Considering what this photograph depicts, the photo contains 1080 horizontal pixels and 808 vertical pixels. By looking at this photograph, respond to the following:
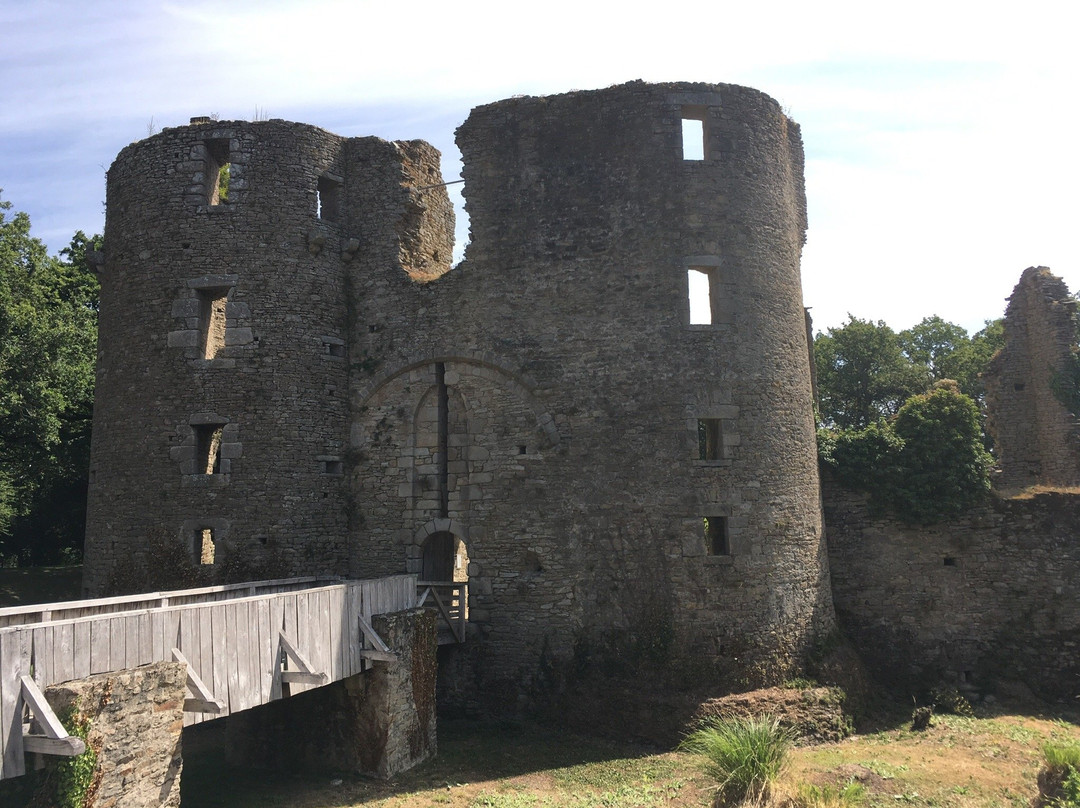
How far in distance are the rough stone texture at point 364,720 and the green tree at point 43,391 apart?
36.1 ft

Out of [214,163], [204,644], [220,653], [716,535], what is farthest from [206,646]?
[214,163]

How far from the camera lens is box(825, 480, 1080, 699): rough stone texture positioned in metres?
15.9

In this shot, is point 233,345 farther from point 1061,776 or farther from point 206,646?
point 1061,776

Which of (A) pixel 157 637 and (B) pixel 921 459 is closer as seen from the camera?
(A) pixel 157 637

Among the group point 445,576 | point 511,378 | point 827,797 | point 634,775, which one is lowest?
point 634,775

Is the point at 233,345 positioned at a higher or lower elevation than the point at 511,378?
higher

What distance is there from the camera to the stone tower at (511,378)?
14.6 metres

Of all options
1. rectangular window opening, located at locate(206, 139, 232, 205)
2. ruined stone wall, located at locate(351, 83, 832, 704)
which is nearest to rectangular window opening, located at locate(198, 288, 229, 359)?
rectangular window opening, located at locate(206, 139, 232, 205)

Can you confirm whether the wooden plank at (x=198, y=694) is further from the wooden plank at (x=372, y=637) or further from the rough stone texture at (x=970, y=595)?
the rough stone texture at (x=970, y=595)

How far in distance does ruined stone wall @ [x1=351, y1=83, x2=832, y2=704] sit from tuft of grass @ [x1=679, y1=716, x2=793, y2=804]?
9.78 feet

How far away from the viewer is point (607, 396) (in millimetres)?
15031

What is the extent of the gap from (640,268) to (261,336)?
696 centimetres

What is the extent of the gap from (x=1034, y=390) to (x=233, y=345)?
1759 centimetres

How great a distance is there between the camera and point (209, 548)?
16.0m
